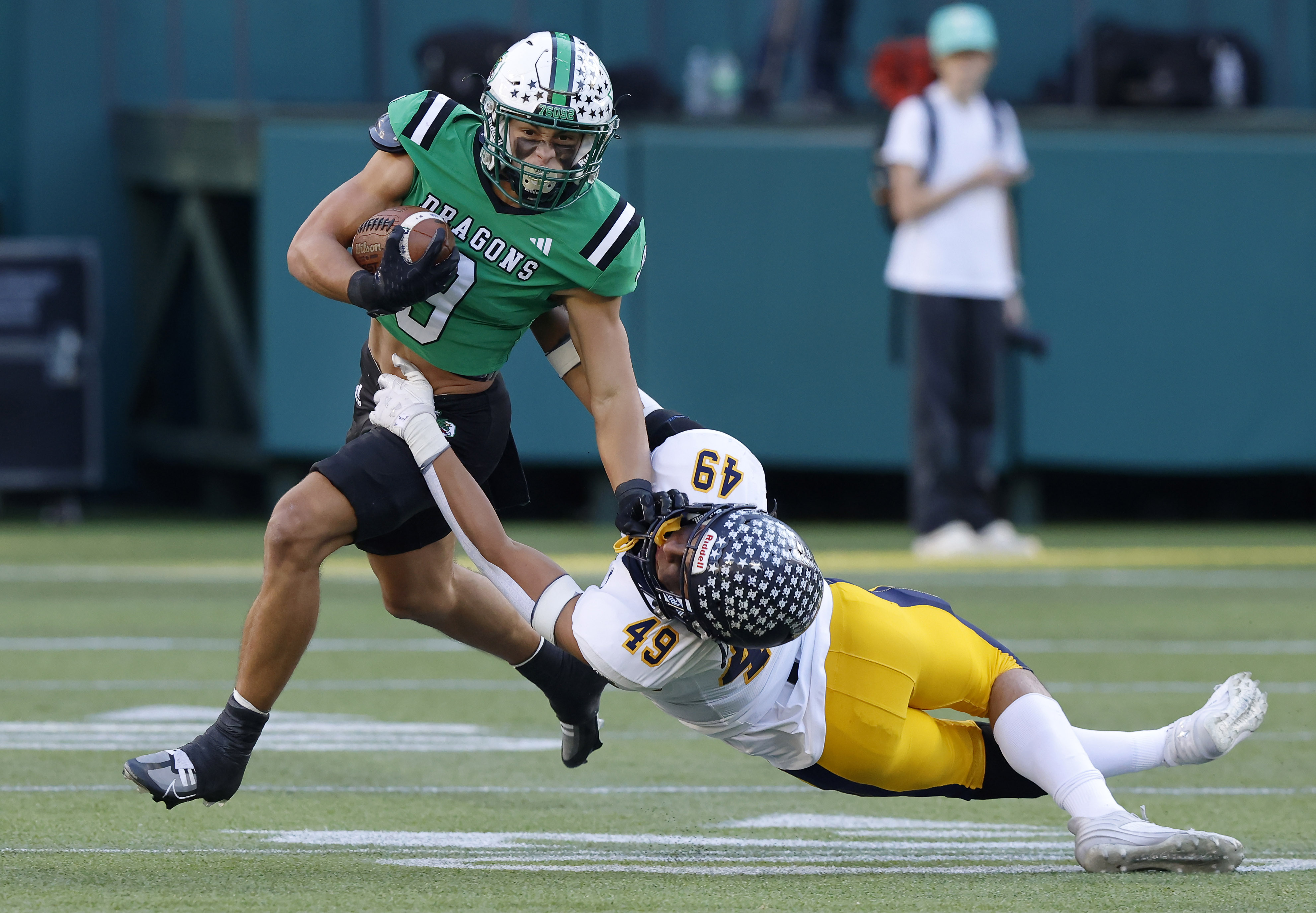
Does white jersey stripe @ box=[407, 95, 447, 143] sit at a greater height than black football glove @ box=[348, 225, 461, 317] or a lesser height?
greater

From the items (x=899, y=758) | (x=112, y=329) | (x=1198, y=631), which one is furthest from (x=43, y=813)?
(x=112, y=329)

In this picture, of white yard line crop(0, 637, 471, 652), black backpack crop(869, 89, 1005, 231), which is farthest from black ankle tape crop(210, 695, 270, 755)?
black backpack crop(869, 89, 1005, 231)

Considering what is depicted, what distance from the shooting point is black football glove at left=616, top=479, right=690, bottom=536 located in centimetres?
448

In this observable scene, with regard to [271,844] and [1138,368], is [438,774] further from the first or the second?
[1138,368]

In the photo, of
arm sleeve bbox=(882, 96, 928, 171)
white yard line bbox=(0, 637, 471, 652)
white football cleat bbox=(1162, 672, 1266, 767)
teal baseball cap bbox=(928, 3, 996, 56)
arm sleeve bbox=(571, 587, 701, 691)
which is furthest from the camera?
arm sleeve bbox=(882, 96, 928, 171)

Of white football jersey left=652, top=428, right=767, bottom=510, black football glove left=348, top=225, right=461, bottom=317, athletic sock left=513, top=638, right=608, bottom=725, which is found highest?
black football glove left=348, top=225, right=461, bottom=317

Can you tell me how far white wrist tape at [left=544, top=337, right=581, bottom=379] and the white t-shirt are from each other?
5.27 meters

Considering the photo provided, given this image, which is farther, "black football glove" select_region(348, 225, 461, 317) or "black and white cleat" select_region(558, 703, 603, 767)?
"black and white cleat" select_region(558, 703, 603, 767)

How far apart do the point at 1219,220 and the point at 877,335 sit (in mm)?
1979

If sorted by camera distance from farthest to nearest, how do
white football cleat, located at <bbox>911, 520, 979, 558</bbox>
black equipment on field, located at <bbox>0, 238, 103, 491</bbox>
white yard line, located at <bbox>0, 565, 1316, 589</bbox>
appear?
black equipment on field, located at <bbox>0, 238, 103, 491</bbox> → white football cleat, located at <bbox>911, 520, 979, 558</bbox> → white yard line, located at <bbox>0, 565, 1316, 589</bbox>

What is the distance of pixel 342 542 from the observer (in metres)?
4.95

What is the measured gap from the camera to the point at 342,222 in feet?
16.7

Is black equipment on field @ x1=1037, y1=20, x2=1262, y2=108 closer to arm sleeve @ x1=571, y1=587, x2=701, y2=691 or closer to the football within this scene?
the football

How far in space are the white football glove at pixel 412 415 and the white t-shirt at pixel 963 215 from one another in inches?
228
